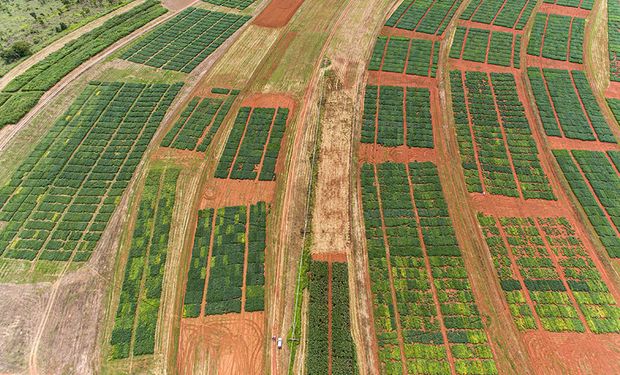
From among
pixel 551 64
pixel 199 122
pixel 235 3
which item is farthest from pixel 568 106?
pixel 235 3

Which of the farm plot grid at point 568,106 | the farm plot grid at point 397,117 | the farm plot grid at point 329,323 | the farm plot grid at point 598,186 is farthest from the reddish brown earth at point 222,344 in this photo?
the farm plot grid at point 568,106

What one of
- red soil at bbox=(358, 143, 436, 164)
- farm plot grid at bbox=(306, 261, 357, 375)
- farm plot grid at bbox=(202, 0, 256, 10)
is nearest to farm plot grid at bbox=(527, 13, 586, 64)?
red soil at bbox=(358, 143, 436, 164)

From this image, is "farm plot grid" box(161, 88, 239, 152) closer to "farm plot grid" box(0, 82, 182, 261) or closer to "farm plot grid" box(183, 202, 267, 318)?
"farm plot grid" box(0, 82, 182, 261)

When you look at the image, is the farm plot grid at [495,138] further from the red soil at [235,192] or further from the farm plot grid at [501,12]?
the red soil at [235,192]

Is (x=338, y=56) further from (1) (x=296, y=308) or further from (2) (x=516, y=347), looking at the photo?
(2) (x=516, y=347)

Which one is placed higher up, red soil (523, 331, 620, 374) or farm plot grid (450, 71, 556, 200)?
farm plot grid (450, 71, 556, 200)

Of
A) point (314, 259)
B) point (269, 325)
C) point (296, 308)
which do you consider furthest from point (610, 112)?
point (269, 325)

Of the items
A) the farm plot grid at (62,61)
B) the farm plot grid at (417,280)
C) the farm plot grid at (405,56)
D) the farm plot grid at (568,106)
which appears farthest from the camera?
the farm plot grid at (405,56)
